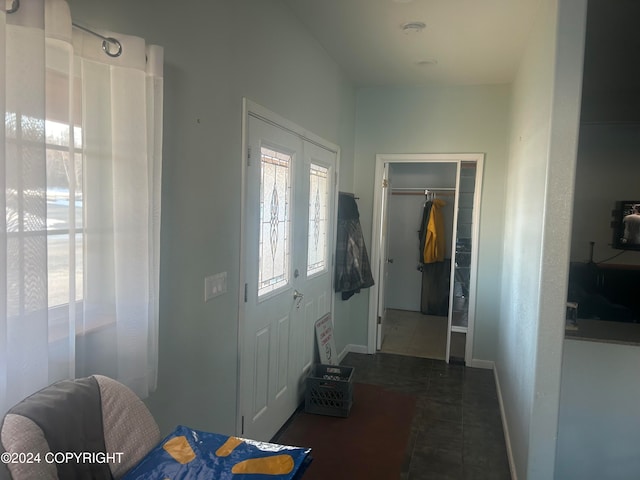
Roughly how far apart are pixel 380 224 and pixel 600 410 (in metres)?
2.75

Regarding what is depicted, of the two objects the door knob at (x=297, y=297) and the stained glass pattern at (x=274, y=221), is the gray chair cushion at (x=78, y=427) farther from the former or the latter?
the door knob at (x=297, y=297)

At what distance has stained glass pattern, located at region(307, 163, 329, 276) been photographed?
3.51 metres

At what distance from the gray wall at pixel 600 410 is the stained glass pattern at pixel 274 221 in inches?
66.7

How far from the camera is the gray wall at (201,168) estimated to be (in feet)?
5.73

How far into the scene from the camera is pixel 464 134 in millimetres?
4406

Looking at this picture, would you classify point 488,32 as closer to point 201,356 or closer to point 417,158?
point 417,158

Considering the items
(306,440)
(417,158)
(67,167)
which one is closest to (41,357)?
(67,167)

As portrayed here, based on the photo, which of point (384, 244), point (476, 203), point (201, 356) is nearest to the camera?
point (201, 356)

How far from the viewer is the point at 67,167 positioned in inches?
48.0

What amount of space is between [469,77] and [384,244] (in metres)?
1.85

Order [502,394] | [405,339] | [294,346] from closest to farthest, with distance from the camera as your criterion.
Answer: [294,346] → [502,394] → [405,339]

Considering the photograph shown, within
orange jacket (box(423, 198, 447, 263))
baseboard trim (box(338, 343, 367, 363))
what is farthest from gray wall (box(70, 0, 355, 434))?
orange jacket (box(423, 198, 447, 263))

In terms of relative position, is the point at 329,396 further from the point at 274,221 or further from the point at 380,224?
the point at 380,224

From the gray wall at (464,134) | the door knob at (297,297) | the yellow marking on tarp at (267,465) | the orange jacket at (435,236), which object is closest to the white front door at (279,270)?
the door knob at (297,297)
